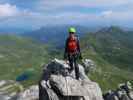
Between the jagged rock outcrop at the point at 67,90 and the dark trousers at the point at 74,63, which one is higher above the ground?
the dark trousers at the point at 74,63

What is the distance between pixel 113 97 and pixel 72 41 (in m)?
24.5

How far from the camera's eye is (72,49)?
36594 millimetres

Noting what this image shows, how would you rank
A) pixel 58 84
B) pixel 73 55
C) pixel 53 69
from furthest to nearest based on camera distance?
pixel 53 69, pixel 73 55, pixel 58 84

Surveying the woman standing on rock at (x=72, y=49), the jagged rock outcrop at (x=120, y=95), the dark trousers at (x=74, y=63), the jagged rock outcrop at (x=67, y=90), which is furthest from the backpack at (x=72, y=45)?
the jagged rock outcrop at (x=120, y=95)

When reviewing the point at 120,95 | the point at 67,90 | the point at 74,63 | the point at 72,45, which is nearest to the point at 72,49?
the point at 72,45

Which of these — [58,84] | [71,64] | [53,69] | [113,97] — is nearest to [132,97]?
[113,97]

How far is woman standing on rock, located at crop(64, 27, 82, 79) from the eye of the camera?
35.4 meters

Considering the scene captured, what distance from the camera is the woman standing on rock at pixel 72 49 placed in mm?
35438

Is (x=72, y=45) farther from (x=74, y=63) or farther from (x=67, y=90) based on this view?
A: (x=67, y=90)

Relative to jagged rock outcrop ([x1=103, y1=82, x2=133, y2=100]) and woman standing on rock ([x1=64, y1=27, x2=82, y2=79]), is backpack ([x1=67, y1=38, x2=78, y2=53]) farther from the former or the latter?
jagged rock outcrop ([x1=103, y1=82, x2=133, y2=100])

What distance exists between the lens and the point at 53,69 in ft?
163

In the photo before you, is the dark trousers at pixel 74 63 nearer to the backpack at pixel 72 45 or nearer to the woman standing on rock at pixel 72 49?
the woman standing on rock at pixel 72 49

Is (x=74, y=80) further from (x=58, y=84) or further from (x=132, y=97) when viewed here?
(x=132, y=97)

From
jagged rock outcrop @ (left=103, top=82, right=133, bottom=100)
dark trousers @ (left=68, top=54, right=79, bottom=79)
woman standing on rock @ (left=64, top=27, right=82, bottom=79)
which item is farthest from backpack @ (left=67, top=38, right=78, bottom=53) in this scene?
jagged rock outcrop @ (left=103, top=82, right=133, bottom=100)
